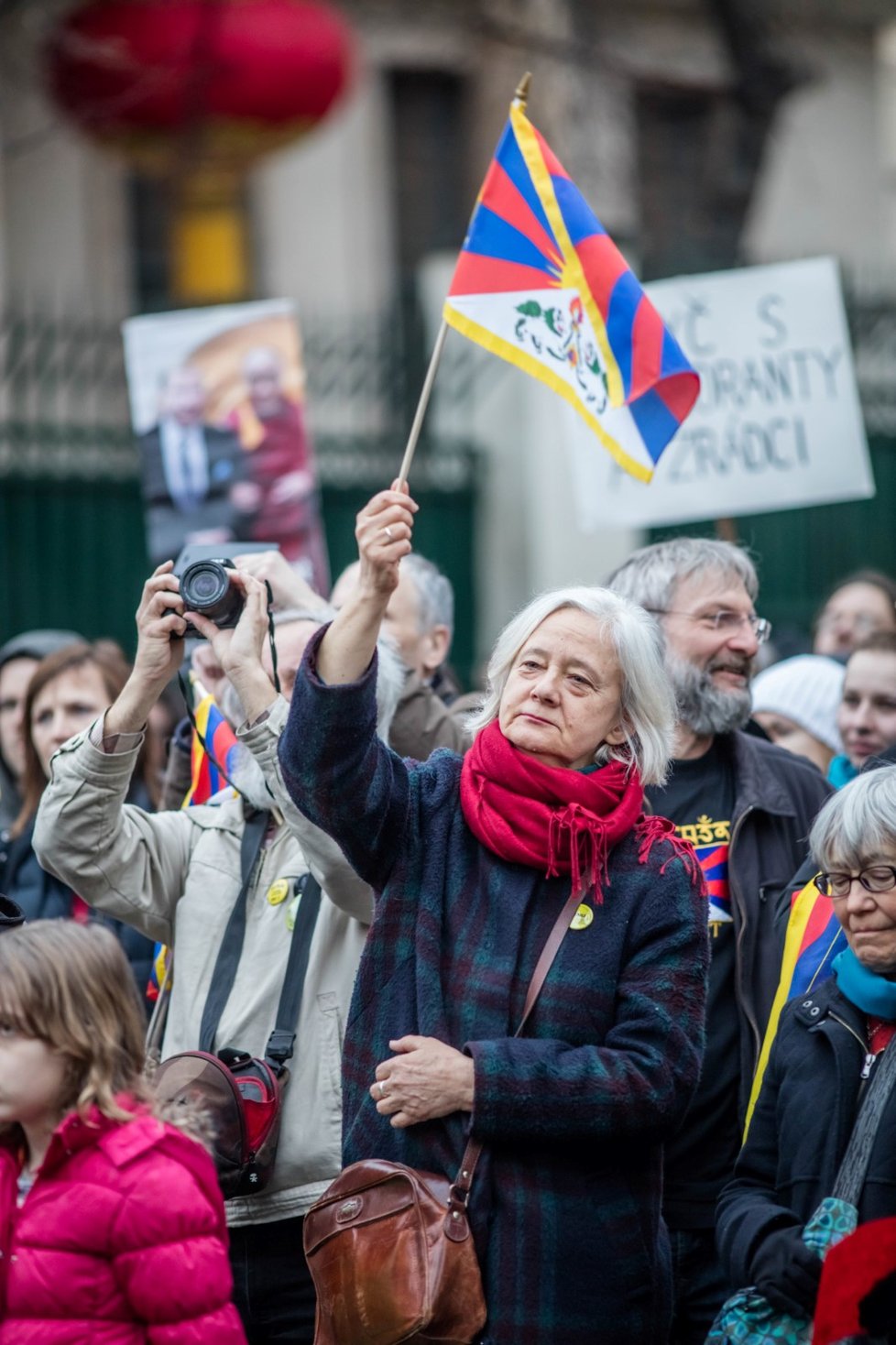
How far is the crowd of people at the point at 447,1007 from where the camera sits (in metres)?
2.84

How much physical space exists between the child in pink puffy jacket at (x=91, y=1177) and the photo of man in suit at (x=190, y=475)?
4254 millimetres

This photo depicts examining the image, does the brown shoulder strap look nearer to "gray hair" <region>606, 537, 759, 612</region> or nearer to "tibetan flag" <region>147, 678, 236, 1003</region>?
"tibetan flag" <region>147, 678, 236, 1003</region>

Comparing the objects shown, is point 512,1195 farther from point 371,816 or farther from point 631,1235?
point 371,816

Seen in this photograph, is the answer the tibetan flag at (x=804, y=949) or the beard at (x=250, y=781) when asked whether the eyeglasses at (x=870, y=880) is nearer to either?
the tibetan flag at (x=804, y=949)

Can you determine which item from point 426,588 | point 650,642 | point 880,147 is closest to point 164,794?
point 426,588

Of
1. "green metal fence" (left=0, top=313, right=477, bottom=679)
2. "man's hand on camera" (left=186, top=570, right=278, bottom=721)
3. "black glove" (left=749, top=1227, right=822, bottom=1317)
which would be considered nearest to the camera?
"black glove" (left=749, top=1227, right=822, bottom=1317)

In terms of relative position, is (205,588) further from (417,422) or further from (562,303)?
(562,303)

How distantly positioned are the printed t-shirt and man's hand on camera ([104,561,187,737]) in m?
1.11

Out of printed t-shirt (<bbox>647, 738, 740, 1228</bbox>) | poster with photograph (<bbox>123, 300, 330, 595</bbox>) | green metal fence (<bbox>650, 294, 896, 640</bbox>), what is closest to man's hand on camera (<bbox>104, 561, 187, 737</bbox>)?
printed t-shirt (<bbox>647, 738, 740, 1228</bbox>)

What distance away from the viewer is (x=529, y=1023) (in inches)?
121

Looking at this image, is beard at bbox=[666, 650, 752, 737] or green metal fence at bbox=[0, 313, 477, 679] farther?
green metal fence at bbox=[0, 313, 477, 679]

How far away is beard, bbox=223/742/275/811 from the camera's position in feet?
12.3

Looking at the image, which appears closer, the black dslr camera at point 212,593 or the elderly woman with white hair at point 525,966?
the elderly woman with white hair at point 525,966

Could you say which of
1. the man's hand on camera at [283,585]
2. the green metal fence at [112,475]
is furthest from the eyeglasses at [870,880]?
Result: the green metal fence at [112,475]
